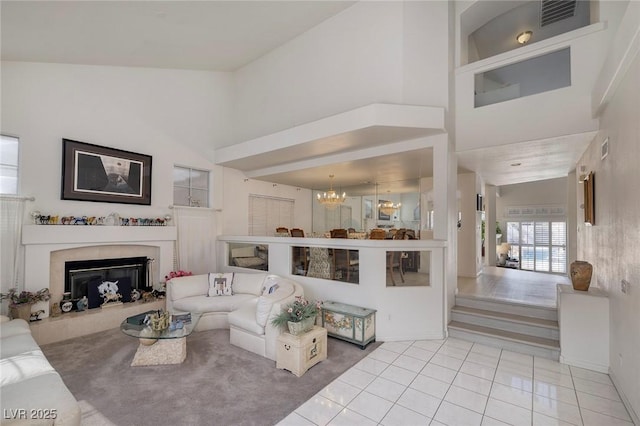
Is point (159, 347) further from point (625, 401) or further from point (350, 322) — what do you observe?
point (625, 401)

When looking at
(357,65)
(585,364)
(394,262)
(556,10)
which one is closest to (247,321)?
(394,262)

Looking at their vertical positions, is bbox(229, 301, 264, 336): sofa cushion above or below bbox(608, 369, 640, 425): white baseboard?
above

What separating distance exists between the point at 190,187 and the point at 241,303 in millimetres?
3144

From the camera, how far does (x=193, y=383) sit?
304 centimetres

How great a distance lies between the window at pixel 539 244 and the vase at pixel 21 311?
51.3 ft

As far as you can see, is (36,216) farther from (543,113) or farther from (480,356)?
(543,113)

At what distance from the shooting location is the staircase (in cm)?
385

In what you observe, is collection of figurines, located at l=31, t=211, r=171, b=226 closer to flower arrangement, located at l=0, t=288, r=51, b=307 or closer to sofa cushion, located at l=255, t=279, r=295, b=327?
flower arrangement, located at l=0, t=288, r=51, b=307

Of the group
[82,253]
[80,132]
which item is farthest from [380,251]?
[80,132]

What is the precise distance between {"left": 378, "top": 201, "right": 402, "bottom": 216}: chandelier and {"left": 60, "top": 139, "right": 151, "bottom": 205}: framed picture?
6.12 m

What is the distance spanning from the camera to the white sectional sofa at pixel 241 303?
3.70 meters

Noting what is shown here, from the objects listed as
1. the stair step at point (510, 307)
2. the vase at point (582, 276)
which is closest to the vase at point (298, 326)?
the stair step at point (510, 307)

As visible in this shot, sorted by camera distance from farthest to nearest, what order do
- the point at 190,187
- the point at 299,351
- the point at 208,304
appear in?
1. the point at 190,187
2. the point at 208,304
3. the point at 299,351

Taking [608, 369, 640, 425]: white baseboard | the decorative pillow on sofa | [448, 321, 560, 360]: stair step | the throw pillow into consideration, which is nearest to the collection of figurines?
the decorative pillow on sofa
